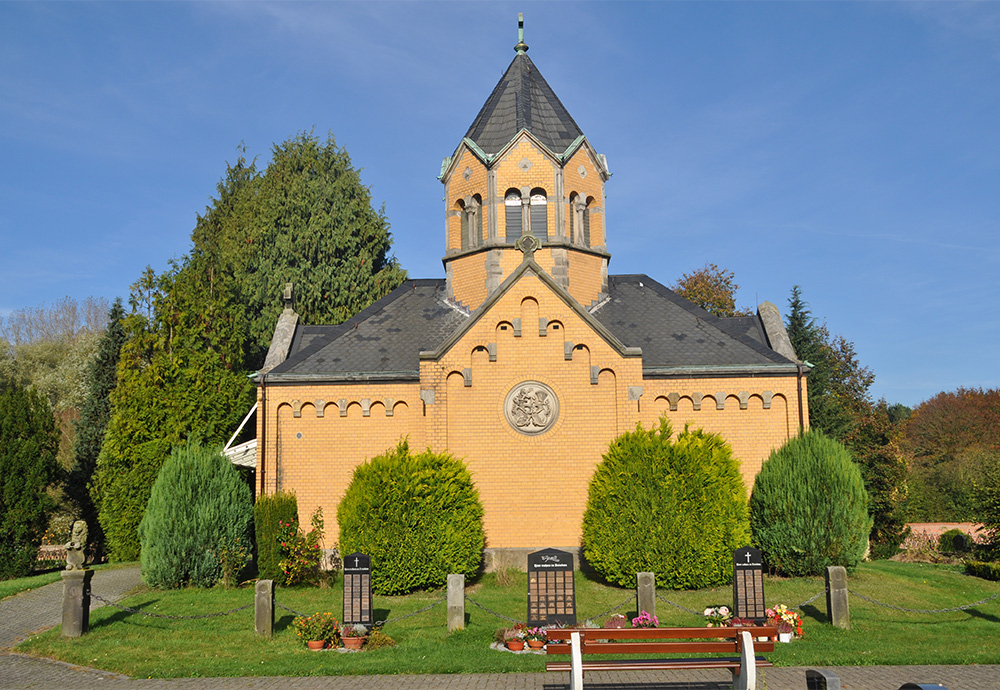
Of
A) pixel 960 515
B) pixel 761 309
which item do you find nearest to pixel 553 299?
pixel 761 309

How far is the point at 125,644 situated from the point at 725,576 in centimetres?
1351

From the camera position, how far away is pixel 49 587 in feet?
70.9

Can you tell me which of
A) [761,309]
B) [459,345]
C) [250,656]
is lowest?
[250,656]

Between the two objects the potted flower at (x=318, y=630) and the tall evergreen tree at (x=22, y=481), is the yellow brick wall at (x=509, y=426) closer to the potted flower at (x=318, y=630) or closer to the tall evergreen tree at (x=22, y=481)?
the tall evergreen tree at (x=22, y=481)

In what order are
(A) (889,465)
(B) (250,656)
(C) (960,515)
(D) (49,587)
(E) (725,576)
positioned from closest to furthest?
(B) (250,656) → (E) (725,576) → (D) (49,587) → (A) (889,465) → (C) (960,515)

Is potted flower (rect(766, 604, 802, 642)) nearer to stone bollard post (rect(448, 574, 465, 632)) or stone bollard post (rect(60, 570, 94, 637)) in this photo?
stone bollard post (rect(448, 574, 465, 632))

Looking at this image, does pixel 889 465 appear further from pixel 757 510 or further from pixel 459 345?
pixel 459 345

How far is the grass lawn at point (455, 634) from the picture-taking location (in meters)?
13.7

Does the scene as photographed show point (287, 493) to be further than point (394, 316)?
No

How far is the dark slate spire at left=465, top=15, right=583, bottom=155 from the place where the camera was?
2786cm

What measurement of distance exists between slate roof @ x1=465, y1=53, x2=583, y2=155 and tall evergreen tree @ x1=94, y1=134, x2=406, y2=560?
12.6 meters

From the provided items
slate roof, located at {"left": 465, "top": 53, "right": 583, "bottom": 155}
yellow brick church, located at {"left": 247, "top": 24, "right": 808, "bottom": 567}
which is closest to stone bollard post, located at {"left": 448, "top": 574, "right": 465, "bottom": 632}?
yellow brick church, located at {"left": 247, "top": 24, "right": 808, "bottom": 567}

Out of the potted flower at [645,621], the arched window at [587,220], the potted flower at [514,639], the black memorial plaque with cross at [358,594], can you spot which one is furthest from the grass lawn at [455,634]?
the arched window at [587,220]

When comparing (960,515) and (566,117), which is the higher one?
(566,117)
